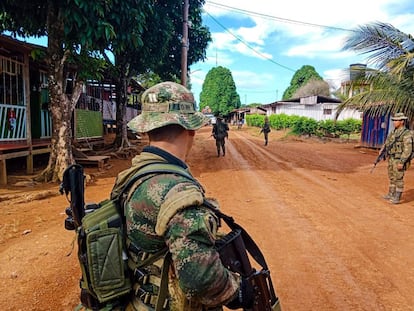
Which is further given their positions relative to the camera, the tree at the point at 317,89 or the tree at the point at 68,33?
the tree at the point at 317,89

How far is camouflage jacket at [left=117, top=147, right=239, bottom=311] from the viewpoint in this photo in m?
1.12

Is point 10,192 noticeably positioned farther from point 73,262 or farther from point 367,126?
point 367,126

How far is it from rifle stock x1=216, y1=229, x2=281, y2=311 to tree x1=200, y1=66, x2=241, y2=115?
58.6 m

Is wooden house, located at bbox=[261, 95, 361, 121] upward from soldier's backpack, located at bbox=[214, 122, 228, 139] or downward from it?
upward

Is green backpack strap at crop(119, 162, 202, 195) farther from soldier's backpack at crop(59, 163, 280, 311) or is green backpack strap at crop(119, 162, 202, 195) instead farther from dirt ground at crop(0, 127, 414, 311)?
dirt ground at crop(0, 127, 414, 311)

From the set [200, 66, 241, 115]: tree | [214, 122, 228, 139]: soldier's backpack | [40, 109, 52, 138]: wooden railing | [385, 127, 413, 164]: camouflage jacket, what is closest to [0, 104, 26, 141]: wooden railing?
[40, 109, 52, 138]: wooden railing

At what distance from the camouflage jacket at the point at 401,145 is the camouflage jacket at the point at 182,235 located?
635cm

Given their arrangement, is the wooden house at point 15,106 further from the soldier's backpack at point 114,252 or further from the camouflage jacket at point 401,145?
the camouflage jacket at point 401,145

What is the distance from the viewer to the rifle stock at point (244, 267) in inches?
53.8

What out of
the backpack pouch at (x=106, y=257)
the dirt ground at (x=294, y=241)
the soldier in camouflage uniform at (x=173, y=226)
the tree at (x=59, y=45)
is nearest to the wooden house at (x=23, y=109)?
the tree at (x=59, y=45)

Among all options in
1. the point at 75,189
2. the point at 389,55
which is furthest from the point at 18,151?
the point at 389,55

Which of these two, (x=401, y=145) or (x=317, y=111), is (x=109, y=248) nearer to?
(x=401, y=145)

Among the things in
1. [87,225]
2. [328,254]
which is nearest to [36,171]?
[328,254]

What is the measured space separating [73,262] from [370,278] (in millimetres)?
3176
